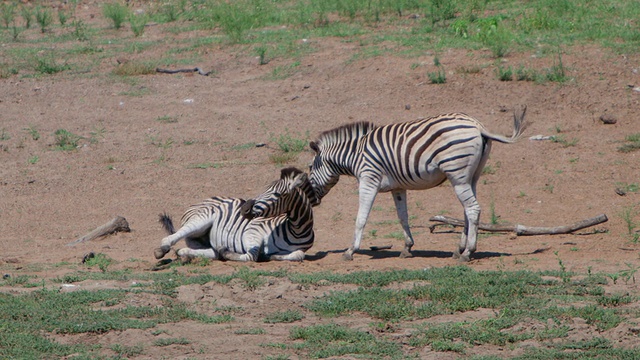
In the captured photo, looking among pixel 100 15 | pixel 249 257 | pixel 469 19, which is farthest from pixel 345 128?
pixel 100 15

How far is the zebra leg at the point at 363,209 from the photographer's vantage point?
359 inches

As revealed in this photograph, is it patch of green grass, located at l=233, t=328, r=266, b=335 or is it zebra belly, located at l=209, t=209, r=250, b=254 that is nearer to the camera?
patch of green grass, located at l=233, t=328, r=266, b=335

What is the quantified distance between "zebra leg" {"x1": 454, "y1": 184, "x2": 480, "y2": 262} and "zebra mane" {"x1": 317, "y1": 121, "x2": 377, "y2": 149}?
53.6 inches

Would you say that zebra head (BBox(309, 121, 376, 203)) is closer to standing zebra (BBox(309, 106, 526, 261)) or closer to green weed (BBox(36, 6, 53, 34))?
standing zebra (BBox(309, 106, 526, 261))

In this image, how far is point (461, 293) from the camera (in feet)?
23.5

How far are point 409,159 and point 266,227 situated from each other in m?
1.72

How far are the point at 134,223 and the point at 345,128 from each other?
3169mm

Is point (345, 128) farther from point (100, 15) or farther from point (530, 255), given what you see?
point (100, 15)

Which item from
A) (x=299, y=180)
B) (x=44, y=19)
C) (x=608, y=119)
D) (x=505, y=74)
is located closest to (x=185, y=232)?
(x=299, y=180)

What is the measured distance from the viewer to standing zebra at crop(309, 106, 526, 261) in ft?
28.5

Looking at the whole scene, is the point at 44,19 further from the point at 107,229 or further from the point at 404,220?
the point at 404,220

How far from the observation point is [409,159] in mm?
8922

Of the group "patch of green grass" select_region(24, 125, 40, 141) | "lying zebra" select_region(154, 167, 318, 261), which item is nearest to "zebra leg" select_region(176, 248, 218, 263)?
"lying zebra" select_region(154, 167, 318, 261)

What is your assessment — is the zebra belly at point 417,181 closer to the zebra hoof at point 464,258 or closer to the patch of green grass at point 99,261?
the zebra hoof at point 464,258
